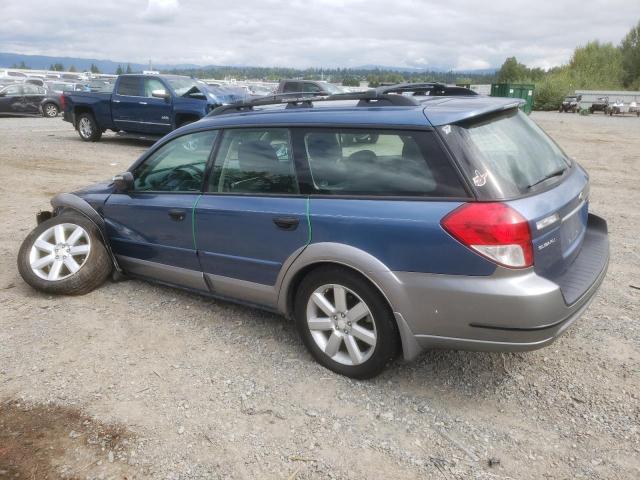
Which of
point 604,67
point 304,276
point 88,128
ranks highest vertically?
point 604,67

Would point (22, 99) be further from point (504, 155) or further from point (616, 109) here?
point (616, 109)

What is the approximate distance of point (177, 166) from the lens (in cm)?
409

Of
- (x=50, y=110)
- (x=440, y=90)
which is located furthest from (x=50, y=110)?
(x=440, y=90)

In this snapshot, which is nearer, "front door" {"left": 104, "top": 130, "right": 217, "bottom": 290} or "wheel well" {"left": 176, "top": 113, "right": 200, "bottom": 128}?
"front door" {"left": 104, "top": 130, "right": 217, "bottom": 290}

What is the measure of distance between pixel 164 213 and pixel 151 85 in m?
10.8

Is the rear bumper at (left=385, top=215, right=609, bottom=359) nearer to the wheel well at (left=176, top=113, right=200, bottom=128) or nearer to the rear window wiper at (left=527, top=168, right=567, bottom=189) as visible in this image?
the rear window wiper at (left=527, top=168, right=567, bottom=189)

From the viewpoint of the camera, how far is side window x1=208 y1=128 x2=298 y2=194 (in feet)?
11.0

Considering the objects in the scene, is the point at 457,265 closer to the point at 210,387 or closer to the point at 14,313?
the point at 210,387

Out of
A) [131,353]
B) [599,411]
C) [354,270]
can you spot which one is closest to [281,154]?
[354,270]

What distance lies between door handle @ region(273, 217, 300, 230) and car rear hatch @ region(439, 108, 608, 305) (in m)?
1.00

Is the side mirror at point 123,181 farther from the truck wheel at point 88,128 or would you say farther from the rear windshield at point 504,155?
the truck wheel at point 88,128

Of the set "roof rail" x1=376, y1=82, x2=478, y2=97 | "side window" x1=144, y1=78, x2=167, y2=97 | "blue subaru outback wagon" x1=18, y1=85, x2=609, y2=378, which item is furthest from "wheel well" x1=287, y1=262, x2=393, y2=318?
"side window" x1=144, y1=78, x2=167, y2=97

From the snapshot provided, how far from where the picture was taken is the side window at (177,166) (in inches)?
152

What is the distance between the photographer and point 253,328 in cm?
393
